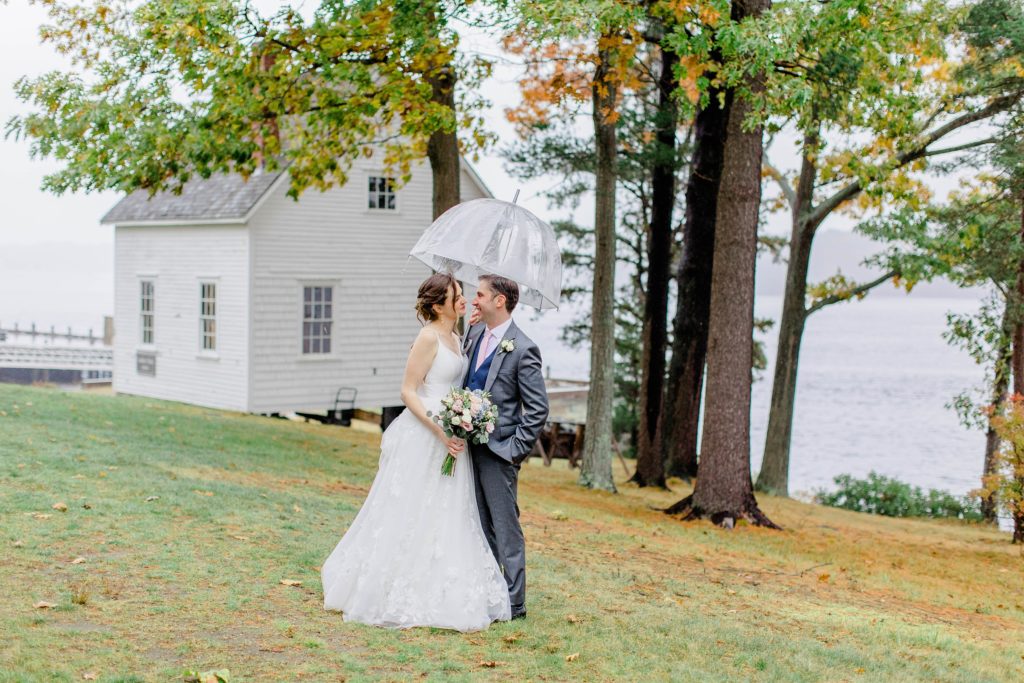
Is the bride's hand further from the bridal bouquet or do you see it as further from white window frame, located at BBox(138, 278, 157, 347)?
white window frame, located at BBox(138, 278, 157, 347)

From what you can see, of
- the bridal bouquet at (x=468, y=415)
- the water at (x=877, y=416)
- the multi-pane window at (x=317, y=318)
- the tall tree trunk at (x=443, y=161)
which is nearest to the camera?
the bridal bouquet at (x=468, y=415)

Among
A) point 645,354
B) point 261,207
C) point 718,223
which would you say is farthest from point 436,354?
point 261,207

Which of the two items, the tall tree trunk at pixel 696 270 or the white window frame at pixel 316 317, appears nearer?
the tall tree trunk at pixel 696 270

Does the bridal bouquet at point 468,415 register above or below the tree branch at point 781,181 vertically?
below

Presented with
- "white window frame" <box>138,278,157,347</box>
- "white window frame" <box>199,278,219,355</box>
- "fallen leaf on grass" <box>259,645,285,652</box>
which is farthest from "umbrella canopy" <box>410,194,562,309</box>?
"white window frame" <box>138,278,157,347</box>

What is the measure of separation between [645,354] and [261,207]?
33.5ft

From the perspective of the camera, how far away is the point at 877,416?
70875mm

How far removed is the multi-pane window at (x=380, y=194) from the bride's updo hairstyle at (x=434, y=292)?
794 inches

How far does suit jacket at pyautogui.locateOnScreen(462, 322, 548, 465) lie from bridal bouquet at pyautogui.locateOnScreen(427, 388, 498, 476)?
155 mm

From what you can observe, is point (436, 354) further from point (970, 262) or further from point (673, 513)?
point (970, 262)

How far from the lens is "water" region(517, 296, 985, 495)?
4556 cm

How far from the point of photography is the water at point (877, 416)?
1794 inches

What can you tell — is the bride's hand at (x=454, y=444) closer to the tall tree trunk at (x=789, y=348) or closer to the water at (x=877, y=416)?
the tall tree trunk at (x=789, y=348)

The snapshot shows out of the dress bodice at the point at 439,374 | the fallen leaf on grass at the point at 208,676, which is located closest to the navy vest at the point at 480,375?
the dress bodice at the point at 439,374
